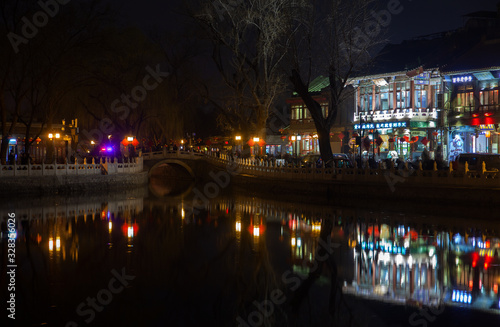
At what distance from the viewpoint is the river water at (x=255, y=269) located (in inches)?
419

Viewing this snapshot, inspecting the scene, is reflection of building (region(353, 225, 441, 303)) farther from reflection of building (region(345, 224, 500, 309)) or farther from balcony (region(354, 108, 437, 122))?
balcony (region(354, 108, 437, 122))

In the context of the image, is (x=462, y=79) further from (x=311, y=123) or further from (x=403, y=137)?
(x=311, y=123)

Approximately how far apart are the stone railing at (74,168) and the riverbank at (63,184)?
0.84ft

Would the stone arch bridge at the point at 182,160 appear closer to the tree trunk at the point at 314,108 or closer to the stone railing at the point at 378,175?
the stone railing at the point at 378,175

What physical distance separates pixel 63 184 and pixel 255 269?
2179cm

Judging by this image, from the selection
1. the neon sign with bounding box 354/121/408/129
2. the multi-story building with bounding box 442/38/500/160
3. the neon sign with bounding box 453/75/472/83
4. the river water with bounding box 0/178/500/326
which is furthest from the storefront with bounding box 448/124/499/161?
the river water with bounding box 0/178/500/326

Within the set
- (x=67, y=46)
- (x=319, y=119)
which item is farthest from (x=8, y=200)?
(x=319, y=119)

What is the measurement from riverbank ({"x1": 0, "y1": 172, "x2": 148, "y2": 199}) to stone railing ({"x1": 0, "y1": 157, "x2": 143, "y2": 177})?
26 cm

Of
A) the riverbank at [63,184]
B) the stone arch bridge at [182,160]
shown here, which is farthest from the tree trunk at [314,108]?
the stone arch bridge at [182,160]

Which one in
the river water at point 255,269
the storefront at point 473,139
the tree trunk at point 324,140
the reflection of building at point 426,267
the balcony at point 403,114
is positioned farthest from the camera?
the balcony at point 403,114

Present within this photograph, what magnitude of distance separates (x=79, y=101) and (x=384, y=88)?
22.7 m

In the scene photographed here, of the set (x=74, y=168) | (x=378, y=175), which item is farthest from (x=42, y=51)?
(x=378, y=175)

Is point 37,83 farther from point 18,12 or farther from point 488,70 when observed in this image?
point 488,70

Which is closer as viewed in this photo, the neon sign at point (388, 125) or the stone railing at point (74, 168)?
the stone railing at point (74, 168)
